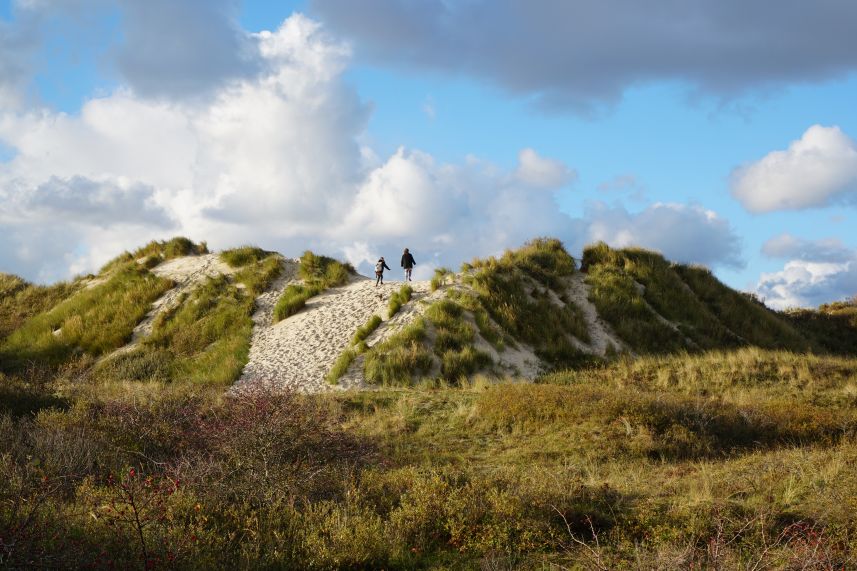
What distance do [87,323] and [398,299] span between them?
12.3m

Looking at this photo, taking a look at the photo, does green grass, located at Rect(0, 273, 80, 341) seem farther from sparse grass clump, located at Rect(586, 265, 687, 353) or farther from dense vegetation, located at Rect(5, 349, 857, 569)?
sparse grass clump, located at Rect(586, 265, 687, 353)

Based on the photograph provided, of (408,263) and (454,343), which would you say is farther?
(408,263)

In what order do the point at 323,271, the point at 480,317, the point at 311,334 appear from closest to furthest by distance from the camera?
the point at 480,317 → the point at 311,334 → the point at 323,271

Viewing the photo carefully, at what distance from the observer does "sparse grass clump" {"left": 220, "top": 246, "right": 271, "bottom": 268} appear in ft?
101

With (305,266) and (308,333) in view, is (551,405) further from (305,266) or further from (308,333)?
(305,266)

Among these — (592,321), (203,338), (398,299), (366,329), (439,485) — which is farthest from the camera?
(592,321)

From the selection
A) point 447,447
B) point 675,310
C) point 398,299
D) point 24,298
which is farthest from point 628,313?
point 24,298

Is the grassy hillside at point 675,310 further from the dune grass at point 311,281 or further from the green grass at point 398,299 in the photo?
the dune grass at point 311,281

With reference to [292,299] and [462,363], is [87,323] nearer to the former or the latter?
[292,299]

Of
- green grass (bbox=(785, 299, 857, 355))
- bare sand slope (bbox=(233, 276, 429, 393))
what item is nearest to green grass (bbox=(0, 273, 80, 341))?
bare sand slope (bbox=(233, 276, 429, 393))

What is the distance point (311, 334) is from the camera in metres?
24.5

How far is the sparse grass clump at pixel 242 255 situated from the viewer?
30719 mm

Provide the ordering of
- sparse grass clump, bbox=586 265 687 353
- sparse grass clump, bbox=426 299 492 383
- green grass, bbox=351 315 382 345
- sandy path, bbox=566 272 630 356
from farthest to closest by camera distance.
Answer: sparse grass clump, bbox=586 265 687 353 < sandy path, bbox=566 272 630 356 < green grass, bbox=351 315 382 345 < sparse grass clump, bbox=426 299 492 383

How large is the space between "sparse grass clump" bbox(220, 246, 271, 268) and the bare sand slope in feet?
8.67
